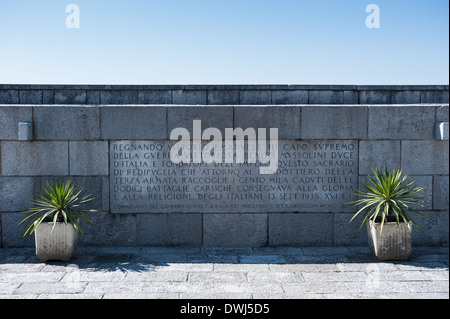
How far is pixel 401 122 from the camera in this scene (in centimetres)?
646

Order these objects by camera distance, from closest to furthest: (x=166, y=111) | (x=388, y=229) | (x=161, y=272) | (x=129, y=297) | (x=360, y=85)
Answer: (x=129, y=297), (x=161, y=272), (x=388, y=229), (x=166, y=111), (x=360, y=85)

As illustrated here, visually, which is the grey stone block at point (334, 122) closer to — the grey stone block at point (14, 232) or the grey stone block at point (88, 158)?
the grey stone block at point (88, 158)

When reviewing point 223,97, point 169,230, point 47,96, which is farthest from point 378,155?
point 47,96

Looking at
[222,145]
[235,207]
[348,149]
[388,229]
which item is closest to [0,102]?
[222,145]

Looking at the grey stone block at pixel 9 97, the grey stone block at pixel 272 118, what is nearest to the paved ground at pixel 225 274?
the grey stone block at pixel 272 118

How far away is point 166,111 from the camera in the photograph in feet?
21.0

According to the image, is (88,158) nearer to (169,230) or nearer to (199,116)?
(169,230)

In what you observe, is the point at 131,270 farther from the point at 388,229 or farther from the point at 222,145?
the point at 388,229

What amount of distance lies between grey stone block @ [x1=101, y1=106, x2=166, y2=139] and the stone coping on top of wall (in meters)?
0.85

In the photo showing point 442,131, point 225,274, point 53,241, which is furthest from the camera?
point 442,131

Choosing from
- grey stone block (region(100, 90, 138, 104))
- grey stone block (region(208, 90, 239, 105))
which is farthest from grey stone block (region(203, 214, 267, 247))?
grey stone block (region(100, 90, 138, 104))

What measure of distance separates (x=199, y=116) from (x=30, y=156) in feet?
8.90

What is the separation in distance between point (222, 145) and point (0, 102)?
159 inches

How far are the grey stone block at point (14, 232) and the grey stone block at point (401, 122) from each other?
5664 millimetres
